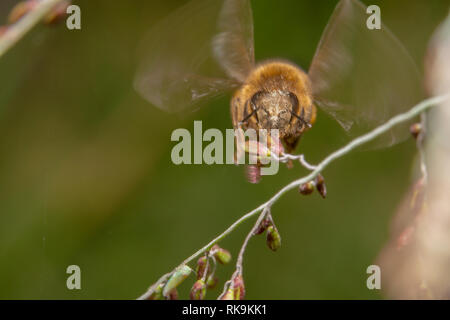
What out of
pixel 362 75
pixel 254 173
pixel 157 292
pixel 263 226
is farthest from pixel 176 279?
pixel 362 75

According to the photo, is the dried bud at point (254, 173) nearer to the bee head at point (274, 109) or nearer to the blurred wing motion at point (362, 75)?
the bee head at point (274, 109)

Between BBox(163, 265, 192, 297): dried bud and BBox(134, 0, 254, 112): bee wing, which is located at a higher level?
BBox(134, 0, 254, 112): bee wing

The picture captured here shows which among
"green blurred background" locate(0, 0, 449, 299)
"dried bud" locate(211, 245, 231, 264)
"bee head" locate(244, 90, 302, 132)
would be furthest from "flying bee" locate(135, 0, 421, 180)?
"green blurred background" locate(0, 0, 449, 299)

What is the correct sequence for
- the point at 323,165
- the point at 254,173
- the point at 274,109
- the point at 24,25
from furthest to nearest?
the point at 274,109 → the point at 254,173 → the point at 323,165 → the point at 24,25

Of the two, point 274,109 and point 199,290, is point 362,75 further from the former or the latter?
point 199,290

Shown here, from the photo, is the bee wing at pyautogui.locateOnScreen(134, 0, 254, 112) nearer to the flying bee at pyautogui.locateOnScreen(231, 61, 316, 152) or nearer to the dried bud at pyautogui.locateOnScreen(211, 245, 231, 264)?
the flying bee at pyautogui.locateOnScreen(231, 61, 316, 152)
